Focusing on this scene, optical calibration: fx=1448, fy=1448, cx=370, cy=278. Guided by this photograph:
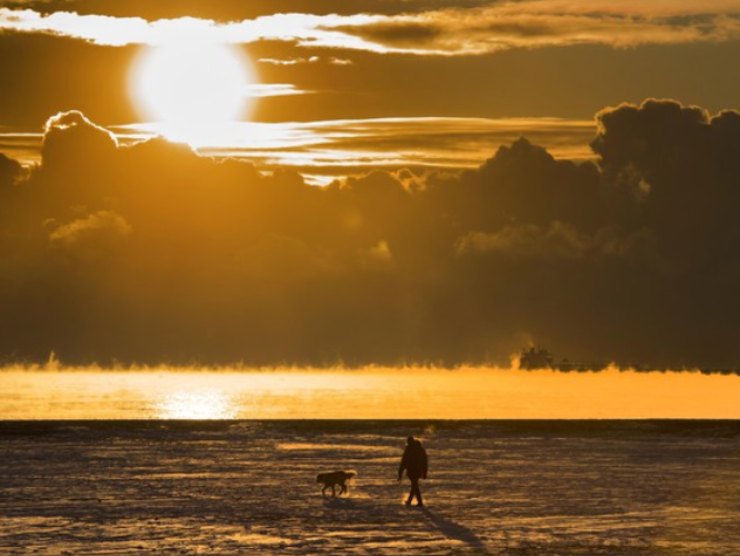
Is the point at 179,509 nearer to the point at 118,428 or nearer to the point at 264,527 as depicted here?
the point at 264,527

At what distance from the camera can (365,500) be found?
47.7 m

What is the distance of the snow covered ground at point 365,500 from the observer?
3519 centimetres

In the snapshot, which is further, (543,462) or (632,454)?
(632,454)

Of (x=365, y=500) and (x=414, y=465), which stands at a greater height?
(x=414, y=465)

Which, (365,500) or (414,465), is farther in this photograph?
(365,500)

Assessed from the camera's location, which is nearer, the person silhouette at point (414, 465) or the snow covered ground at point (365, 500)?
the snow covered ground at point (365, 500)

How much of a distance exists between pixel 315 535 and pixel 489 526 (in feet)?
16.2

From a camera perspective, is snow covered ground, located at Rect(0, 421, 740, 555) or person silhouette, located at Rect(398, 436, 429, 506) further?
person silhouette, located at Rect(398, 436, 429, 506)

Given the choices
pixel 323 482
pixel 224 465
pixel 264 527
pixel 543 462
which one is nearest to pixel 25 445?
pixel 224 465

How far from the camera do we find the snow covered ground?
3519 centimetres

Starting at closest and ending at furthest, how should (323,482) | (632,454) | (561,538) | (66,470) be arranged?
(561,538) < (323,482) < (66,470) < (632,454)

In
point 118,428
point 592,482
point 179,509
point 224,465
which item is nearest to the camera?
point 179,509

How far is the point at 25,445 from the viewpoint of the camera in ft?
296

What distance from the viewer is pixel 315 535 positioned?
36.9m
